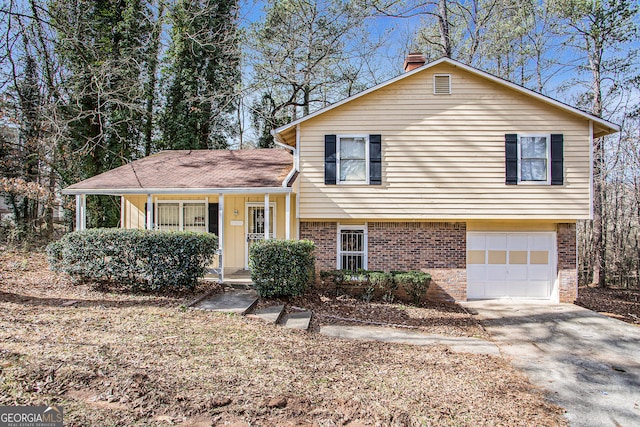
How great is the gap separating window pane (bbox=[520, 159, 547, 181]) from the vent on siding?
9.25 ft

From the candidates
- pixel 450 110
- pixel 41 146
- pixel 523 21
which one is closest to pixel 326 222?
pixel 450 110

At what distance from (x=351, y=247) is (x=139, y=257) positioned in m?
5.56

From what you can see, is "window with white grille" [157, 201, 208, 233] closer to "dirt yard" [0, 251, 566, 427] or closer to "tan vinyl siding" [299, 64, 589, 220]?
"tan vinyl siding" [299, 64, 589, 220]

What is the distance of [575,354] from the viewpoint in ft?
22.2

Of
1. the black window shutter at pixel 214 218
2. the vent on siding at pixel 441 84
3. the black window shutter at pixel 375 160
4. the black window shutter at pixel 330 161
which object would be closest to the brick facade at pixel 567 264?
the vent on siding at pixel 441 84

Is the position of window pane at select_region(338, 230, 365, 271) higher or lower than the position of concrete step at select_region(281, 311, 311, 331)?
higher

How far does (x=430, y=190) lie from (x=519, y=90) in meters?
3.52

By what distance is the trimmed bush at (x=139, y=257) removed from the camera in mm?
8336

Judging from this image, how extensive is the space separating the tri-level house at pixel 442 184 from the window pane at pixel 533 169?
0.03 metres

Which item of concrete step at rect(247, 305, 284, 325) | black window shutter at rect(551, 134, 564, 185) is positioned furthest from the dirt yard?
black window shutter at rect(551, 134, 564, 185)

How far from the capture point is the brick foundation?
10.9m

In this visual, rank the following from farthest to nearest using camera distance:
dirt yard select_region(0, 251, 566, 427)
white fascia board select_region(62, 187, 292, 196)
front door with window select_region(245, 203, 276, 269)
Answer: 1. front door with window select_region(245, 203, 276, 269)
2. white fascia board select_region(62, 187, 292, 196)
3. dirt yard select_region(0, 251, 566, 427)

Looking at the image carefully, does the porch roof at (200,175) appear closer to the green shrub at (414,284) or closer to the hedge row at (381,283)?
the hedge row at (381,283)

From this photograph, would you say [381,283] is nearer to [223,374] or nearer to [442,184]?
[442,184]
